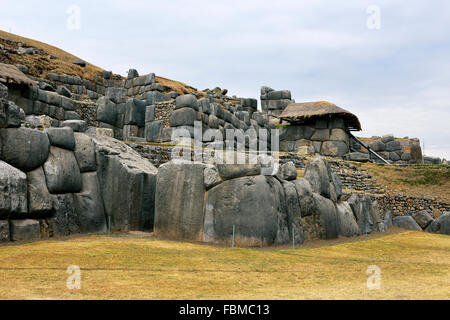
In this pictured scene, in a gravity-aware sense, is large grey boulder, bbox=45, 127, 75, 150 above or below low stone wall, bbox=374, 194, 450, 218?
above

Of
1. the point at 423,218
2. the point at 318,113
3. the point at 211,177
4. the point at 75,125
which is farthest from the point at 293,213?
the point at 318,113

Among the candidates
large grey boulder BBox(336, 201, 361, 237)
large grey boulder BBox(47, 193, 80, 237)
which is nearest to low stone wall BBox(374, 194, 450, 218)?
large grey boulder BBox(336, 201, 361, 237)

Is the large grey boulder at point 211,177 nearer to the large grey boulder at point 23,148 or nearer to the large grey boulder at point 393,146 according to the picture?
the large grey boulder at point 23,148

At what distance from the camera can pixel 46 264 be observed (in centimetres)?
646

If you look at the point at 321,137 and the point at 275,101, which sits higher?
the point at 275,101

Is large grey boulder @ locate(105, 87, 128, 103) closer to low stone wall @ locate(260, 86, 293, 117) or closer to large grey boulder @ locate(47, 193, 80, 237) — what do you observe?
large grey boulder @ locate(47, 193, 80, 237)

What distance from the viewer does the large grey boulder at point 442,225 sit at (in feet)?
Result: 57.5

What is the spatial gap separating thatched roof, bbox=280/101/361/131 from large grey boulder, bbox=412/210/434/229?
403 inches

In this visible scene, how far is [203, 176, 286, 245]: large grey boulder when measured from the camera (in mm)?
9250

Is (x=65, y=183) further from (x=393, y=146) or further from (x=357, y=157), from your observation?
(x=393, y=146)

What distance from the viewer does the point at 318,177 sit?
12.4m

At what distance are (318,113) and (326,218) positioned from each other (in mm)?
17190

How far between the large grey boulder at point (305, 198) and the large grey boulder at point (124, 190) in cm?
414

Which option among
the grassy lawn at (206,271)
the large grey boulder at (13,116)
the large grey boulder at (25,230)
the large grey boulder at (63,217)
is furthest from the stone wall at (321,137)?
the large grey boulder at (25,230)
